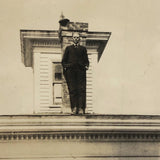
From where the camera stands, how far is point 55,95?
719 inches

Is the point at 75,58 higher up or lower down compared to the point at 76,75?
higher up

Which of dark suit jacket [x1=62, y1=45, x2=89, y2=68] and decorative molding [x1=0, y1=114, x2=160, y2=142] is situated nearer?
decorative molding [x1=0, y1=114, x2=160, y2=142]

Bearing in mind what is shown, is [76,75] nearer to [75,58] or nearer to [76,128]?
[75,58]

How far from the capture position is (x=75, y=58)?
10.3 metres

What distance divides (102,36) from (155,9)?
172 inches

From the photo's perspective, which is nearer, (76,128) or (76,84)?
(76,128)

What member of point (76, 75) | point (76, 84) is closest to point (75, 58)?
point (76, 75)

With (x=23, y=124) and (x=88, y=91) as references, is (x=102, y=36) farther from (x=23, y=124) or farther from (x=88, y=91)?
(x=23, y=124)

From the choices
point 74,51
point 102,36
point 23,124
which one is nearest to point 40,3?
point 102,36

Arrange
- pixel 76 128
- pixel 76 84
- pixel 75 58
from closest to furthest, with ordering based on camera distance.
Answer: pixel 76 128 < pixel 75 58 < pixel 76 84

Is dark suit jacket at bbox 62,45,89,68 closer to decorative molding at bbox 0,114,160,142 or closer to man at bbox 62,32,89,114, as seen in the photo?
man at bbox 62,32,89,114

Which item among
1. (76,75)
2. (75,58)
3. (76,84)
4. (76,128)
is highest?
(75,58)

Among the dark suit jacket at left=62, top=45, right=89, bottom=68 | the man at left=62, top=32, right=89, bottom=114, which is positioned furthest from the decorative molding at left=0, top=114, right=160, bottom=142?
the dark suit jacket at left=62, top=45, right=89, bottom=68

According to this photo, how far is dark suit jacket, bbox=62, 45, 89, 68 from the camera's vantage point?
1034 cm
